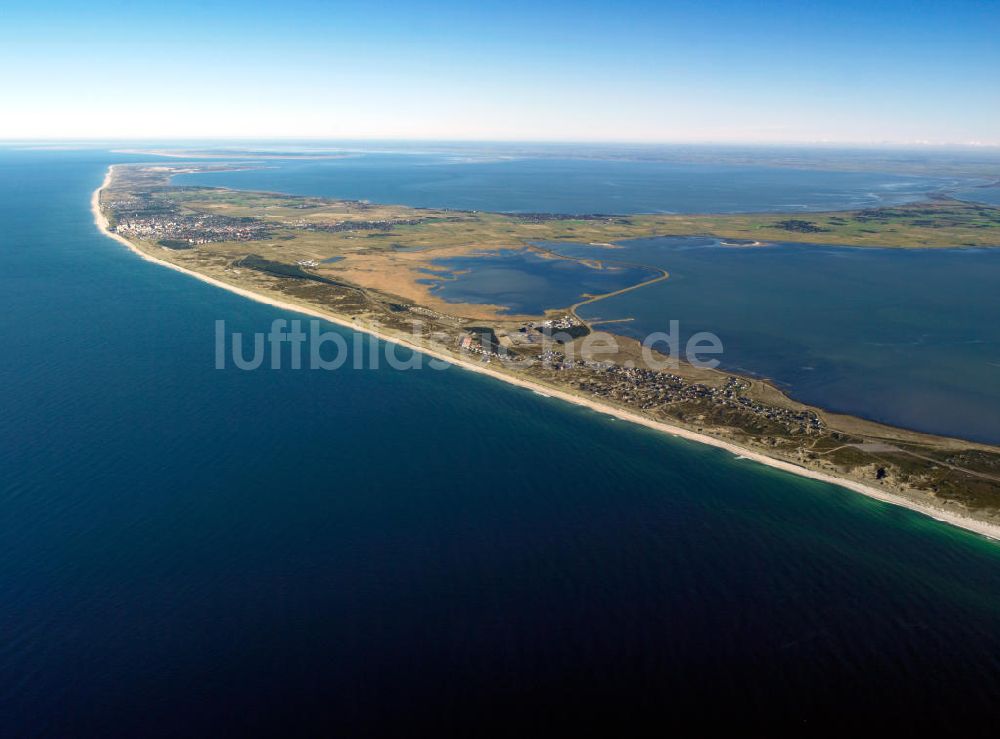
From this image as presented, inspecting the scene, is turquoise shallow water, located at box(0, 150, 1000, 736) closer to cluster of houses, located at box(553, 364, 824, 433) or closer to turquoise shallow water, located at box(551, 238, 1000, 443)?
cluster of houses, located at box(553, 364, 824, 433)

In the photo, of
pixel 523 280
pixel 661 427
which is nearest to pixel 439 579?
pixel 661 427

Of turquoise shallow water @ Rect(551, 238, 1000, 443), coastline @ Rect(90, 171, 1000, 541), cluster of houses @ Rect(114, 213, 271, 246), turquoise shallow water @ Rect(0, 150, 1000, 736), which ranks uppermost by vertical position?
cluster of houses @ Rect(114, 213, 271, 246)

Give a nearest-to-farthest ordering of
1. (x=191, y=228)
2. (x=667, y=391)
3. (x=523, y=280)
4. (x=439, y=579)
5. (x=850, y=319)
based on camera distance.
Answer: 1. (x=439, y=579)
2. (x=667, y=391)
3. (x=850, y=319)
4. (x=523, y=280)
5. (x=191, y=228)

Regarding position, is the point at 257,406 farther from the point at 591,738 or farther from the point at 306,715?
the point at 591,738

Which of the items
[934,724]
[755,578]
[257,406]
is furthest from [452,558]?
A: [257,406]

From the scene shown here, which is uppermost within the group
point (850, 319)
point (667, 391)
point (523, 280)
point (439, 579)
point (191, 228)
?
point (191, 228)

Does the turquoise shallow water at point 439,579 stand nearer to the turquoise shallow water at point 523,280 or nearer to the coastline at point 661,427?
the coastline at point 661,427

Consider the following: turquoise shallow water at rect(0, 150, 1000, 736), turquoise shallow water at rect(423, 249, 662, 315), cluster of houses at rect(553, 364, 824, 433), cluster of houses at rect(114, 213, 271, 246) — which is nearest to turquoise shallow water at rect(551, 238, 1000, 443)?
cluster of houses at rect(553, 364, 824, 433)

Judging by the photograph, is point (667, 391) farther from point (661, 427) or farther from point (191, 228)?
point (191, 228)

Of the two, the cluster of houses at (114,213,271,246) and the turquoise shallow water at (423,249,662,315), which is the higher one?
the cluster of houses at (114,213,271,246)
